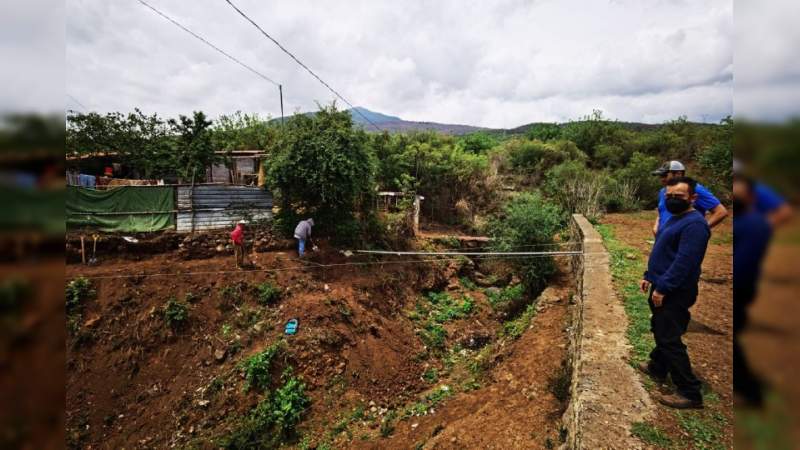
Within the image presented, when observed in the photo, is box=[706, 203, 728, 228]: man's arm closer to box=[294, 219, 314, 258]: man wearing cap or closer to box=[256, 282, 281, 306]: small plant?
box=[256, 282, 281, 306]: small plant

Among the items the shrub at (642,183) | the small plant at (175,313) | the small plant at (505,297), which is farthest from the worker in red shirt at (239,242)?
the shrub at (642,183)

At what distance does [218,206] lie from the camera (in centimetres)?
1044

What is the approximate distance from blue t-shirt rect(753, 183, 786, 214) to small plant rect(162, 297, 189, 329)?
908 cm

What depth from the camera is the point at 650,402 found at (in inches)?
113

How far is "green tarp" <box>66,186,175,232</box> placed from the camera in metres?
9.33

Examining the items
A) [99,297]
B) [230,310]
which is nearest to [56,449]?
[230,310]

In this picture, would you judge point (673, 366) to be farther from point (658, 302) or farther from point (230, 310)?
point (230, 310)

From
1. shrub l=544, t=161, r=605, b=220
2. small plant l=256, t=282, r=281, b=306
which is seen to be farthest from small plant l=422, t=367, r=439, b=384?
shrub l=544, t=161, r=605, b=220

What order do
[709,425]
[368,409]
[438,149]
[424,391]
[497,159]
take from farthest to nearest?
[497,159] → [438,149] → [424,391] → [368,409] → [709,425]

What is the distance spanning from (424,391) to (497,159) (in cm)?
1507

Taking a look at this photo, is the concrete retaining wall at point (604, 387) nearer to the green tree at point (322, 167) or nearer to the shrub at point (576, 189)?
the green tree at point (322, 167)

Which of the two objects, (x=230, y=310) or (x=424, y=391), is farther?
(x=230, y=310)

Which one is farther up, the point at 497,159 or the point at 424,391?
the point at 497,159

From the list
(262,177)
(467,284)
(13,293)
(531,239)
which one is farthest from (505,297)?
(13,293)
